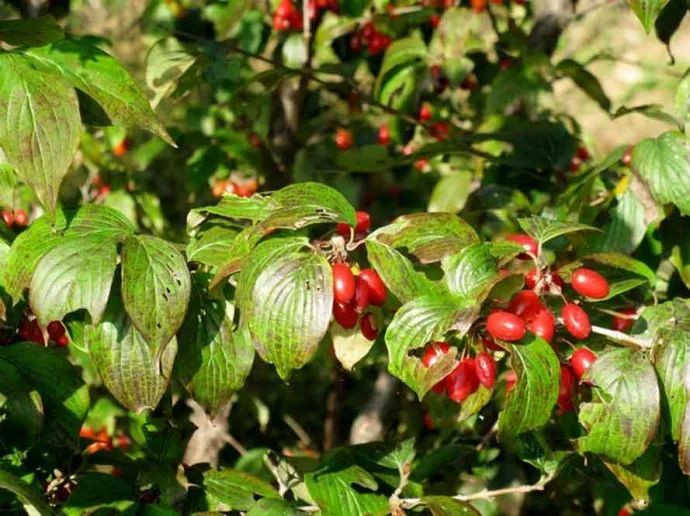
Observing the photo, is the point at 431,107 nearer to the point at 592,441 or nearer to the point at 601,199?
the point at 601,199

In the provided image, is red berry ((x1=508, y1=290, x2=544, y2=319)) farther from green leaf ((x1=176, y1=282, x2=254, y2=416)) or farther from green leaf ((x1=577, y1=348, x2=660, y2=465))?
green leaf ((x1=176, y1=282, x2=254, y2=416))

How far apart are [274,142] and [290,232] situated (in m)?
1.35

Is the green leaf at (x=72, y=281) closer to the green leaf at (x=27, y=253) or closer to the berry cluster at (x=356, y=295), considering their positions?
the green leaf at (x=27, y=253)

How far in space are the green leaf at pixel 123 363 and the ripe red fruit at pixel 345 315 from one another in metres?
0.20

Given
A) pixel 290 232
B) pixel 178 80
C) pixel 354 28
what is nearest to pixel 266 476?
pixel 178 80

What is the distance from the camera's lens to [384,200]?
9.56ft

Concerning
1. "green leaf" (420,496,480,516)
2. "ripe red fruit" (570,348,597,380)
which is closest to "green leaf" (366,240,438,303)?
"ripe red fruit" (570,348,597,380)

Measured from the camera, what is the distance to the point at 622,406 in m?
1.15

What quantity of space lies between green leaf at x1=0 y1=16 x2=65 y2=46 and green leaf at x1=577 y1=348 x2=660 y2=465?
32.2 inches

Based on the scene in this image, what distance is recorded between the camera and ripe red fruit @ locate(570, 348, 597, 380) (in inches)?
47.2

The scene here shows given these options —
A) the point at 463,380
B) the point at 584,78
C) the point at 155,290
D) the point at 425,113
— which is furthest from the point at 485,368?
the point at 425,113

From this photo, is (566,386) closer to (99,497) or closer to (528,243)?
(528,243)

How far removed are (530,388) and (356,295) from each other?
8.9 inches

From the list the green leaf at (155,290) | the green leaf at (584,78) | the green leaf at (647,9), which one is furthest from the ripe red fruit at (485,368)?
the green leaf at (584,78)
